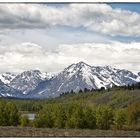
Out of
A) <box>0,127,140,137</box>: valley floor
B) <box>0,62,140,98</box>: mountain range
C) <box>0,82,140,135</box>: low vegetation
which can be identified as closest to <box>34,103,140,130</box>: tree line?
<box>0,82,140,135</box>: low vegetation

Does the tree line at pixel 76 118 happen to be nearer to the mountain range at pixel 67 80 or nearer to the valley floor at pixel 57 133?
the valley floor at pixel 57 133

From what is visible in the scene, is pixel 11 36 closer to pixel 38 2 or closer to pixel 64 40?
pixel 64 40

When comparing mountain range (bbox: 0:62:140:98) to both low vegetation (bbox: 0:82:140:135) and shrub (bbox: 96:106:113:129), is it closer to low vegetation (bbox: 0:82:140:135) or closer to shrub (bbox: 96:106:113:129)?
low vegetation (bbox: 0:82:140:135)

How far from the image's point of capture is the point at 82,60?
586 cm

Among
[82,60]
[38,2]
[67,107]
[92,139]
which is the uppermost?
[38,2]

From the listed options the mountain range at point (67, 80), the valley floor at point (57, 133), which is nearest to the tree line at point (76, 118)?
the valley floor at point (57, 133)

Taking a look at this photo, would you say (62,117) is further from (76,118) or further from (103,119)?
(103,119)

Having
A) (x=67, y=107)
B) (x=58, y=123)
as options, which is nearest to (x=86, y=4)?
(x=58, y=123)

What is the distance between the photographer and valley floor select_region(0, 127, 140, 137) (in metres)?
5.00

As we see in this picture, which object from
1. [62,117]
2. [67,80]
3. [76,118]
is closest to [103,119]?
[76,118]

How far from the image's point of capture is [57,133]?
5.09m

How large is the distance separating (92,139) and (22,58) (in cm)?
172

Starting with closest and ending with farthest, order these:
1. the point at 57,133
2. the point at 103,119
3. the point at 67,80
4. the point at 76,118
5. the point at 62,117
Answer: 1. the point at 57,133
2. the point at 62,117
3. the point at 76,118
4. the point at 103,119
5. the point at 67,80

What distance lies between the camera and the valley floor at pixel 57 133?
5003 mm
